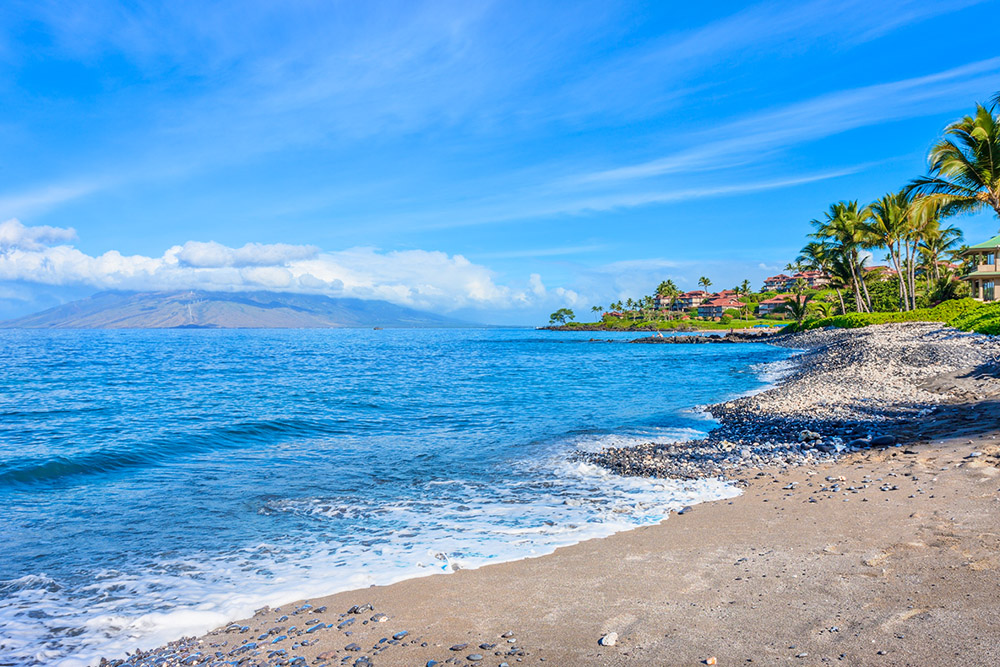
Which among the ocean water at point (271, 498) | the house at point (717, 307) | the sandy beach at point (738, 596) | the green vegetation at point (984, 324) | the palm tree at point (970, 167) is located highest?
the palm tree at point (970, 167)

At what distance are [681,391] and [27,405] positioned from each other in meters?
34.5

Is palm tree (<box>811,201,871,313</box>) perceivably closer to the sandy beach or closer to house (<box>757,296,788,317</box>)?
the sandy beach

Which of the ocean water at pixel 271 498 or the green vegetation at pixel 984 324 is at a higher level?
the green vegetation at pixel 984 324

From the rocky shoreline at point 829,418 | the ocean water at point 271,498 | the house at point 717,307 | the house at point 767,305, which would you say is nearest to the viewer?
the ocean water at point 271,498

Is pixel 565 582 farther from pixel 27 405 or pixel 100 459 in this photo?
pixel 27 405

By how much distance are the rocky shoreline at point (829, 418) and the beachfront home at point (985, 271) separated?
4635 cm

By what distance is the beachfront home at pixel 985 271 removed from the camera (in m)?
66.2

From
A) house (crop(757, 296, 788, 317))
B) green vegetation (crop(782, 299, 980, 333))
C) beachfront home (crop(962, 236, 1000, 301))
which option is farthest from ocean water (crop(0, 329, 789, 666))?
house (crop(757, 296, 788, 317))

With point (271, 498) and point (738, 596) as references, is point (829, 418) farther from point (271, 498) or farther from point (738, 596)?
point (271, 498)

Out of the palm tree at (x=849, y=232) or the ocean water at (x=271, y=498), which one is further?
the palm tree at (x=849, y=232)

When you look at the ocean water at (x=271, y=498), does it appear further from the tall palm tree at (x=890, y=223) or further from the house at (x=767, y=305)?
the house at (x=767, y=305)

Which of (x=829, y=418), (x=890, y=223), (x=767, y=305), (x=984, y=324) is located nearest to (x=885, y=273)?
(x=767, y=305)

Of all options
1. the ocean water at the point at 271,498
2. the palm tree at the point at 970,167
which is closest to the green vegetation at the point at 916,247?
the palm tree at the point at 970,167

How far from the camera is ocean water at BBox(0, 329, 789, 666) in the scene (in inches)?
310
